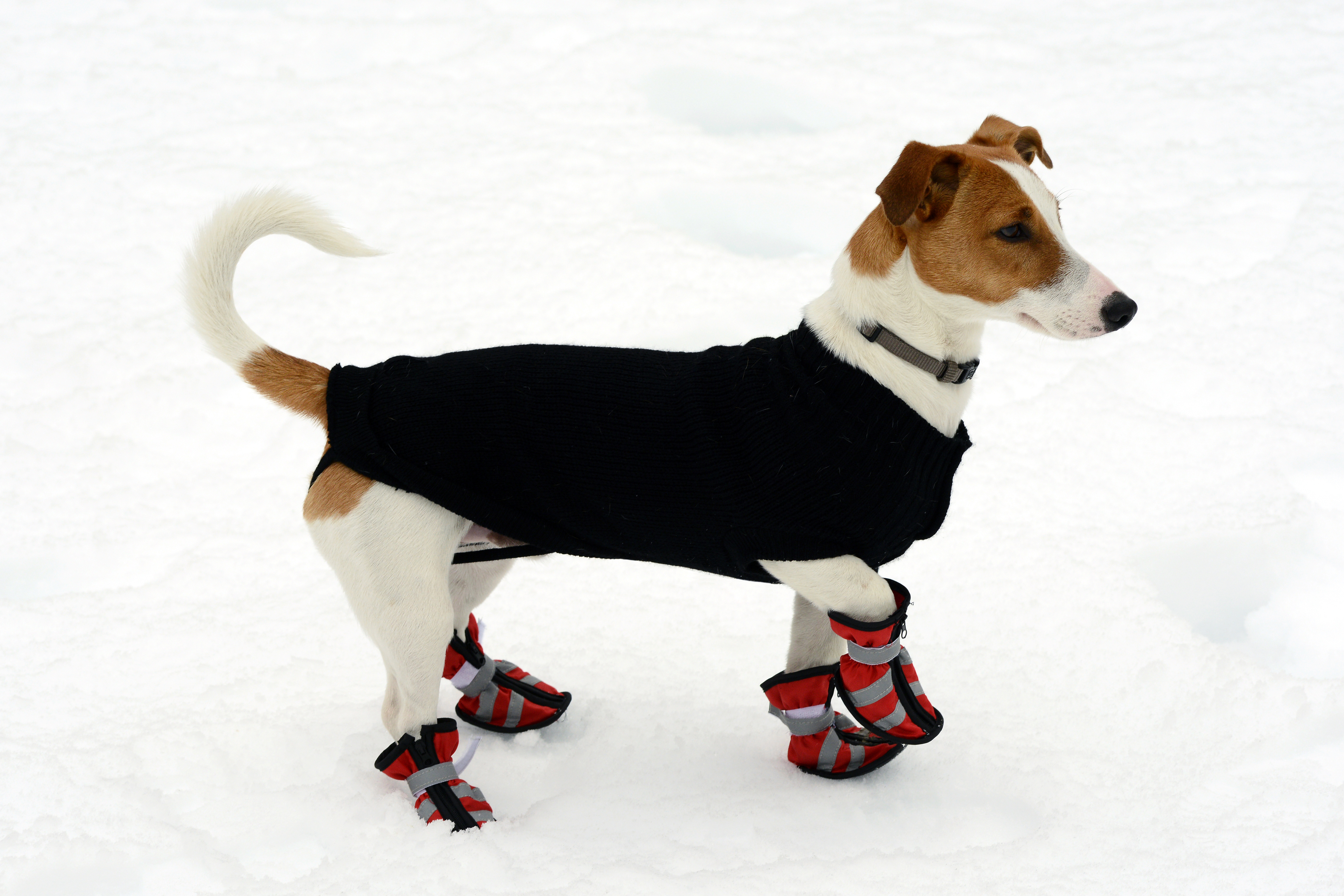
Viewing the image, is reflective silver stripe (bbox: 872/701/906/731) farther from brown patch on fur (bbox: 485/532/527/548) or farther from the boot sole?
brown patch on fur (bbox: 485/532/527/548)

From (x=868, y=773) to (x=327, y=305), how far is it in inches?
113

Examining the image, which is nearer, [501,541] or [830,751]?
[501,541]

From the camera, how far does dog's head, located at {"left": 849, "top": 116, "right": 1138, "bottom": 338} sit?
211cm

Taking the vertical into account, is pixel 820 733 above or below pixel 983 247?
below

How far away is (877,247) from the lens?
220 cm

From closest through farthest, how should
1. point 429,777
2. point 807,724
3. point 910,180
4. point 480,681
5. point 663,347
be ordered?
point 910,180 → point 429,777 → point 807,724 → point 480,681 → point 663,347

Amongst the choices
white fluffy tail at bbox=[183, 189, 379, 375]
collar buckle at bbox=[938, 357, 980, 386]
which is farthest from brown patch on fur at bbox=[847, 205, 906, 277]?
white fluffy tail at bbox=[183, 189, 379, 375]

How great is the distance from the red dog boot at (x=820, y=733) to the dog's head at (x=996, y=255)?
90 centimetres

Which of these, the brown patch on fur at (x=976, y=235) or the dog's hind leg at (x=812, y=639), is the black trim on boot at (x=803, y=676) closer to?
the dog's hind leg at (x=812, y=639)

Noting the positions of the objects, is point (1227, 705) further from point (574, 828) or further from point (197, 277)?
point (197, 277)

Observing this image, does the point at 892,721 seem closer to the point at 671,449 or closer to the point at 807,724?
the point at 807,724

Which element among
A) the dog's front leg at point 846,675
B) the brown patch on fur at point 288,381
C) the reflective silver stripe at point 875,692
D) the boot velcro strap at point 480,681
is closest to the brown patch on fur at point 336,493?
the brown patch on fur at point 288,381

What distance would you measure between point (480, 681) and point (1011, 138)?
70.3 inches

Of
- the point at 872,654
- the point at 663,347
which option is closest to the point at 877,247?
the point at 872,654
